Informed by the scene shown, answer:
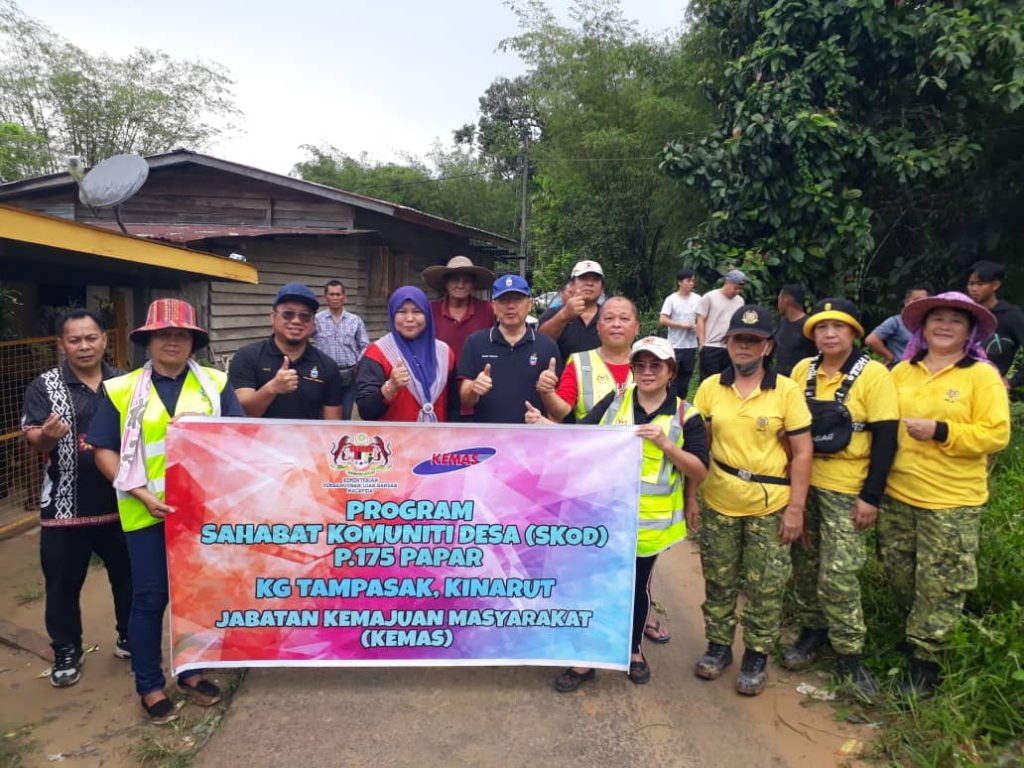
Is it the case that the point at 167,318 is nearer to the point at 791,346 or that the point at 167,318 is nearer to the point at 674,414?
the point at 674,414

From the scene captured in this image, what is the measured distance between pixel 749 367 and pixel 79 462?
306 cm

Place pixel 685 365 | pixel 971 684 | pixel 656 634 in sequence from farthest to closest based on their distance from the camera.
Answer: pixel 685 365, pixel 656 634, pixel 971 684

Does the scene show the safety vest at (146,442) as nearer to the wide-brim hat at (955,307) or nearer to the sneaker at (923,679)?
the wide-brim hat at (955,307)

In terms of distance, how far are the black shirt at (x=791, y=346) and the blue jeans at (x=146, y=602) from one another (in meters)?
4.50

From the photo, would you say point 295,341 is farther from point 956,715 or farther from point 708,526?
point 956,715

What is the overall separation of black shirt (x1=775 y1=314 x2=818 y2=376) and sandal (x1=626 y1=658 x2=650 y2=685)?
2989 millimetres

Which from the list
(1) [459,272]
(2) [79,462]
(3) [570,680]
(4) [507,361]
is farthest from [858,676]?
(2) [79,462]

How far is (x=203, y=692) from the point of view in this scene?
2955 millimetres

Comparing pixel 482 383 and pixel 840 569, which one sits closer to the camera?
pixel 840 569

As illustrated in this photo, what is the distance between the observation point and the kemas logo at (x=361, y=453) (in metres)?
2.92

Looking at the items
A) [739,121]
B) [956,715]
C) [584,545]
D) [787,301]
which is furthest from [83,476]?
[739,121]

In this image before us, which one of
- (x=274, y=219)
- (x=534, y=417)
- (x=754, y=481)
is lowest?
(x=754, y=481)

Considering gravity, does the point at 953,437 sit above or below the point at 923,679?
above

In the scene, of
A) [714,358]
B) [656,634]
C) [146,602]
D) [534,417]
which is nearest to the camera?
[146,602]
